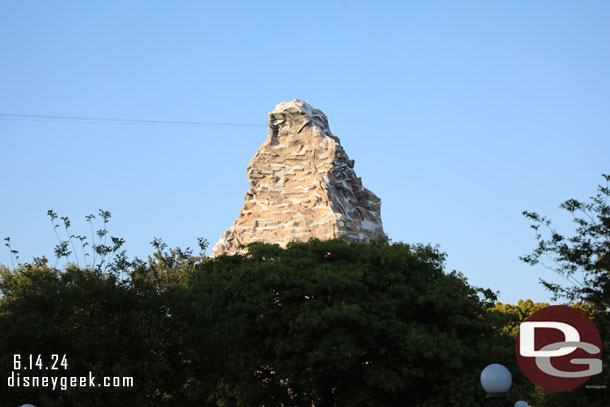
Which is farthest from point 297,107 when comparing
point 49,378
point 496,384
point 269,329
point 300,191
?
point 496,384

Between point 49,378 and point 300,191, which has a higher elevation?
point 300,191

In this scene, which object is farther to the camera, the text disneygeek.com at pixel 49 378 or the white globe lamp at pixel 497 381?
the text disneygeek.com at pixel 49 378

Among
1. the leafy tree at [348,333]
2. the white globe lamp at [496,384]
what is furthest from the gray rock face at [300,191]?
the white globe lamp at [496,384]

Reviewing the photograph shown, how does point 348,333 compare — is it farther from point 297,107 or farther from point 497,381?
point 297,107

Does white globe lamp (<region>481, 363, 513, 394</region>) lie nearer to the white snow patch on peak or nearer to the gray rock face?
the gray rock face

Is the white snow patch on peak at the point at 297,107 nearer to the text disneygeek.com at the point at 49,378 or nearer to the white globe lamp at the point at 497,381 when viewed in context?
the text disneygeek.com at the point at 49,378

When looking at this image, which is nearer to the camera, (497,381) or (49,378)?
(497,381)

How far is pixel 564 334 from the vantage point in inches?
647

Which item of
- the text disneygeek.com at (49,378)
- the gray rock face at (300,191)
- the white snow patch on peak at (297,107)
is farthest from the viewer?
the white snow patch on peak at (297,107)

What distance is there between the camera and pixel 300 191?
151 ft

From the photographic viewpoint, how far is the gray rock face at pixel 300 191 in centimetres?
4462

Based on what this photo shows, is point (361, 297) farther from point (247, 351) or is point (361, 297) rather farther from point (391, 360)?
point (247, 351)

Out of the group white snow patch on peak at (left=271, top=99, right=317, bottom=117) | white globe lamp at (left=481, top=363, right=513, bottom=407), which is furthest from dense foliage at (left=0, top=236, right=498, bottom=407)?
white snow patch on peak at (left=271, top=99, right=317, bottom=117)

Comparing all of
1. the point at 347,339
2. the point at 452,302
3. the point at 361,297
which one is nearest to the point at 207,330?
the point at 347,339
